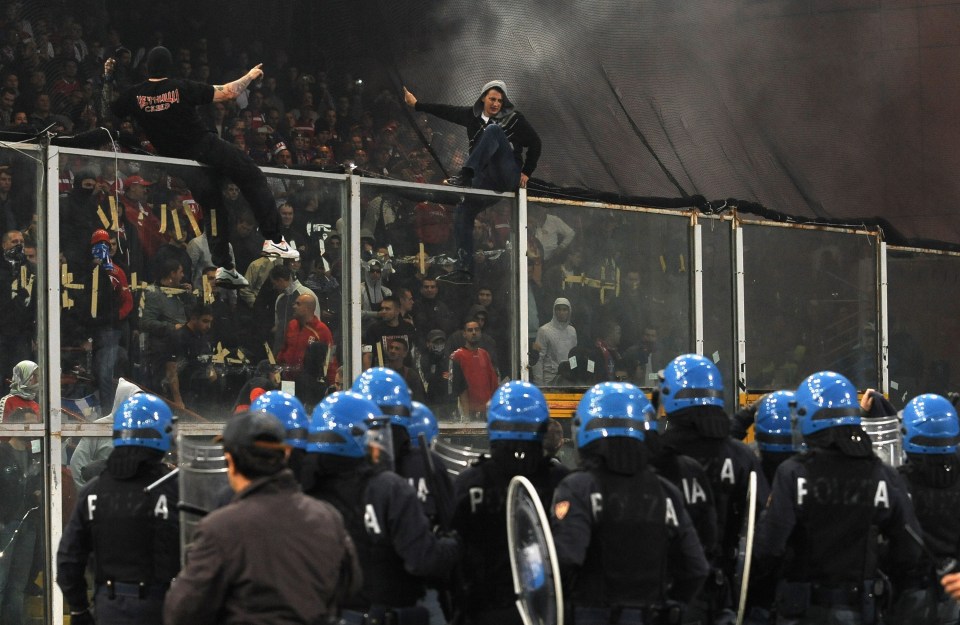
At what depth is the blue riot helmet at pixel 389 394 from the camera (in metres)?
6.20

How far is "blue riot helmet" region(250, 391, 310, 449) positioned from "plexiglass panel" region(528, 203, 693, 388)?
209 inches

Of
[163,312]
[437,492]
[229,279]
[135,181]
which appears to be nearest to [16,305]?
[163,312]

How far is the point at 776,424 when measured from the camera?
7.19 meters

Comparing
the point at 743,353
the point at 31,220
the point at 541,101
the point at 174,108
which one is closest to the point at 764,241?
the point at 743,353

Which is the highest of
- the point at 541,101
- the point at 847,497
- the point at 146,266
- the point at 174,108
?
the point at 541,101

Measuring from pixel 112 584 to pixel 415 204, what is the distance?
5056mm

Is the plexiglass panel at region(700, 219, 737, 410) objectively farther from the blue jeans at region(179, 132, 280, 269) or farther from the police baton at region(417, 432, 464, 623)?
the police baton at region(417, 432, 464, 623)

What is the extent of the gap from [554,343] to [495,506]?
18.4 ft

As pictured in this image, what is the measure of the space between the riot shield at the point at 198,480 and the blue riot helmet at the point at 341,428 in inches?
23.3

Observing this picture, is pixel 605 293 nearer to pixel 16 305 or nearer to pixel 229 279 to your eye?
pixel 229 279

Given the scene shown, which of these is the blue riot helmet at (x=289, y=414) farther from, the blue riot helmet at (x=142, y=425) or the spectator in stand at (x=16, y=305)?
the spectator in stand at (x=16, y=305)

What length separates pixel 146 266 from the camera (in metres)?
9.34

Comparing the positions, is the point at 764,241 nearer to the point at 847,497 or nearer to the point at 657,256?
the point at 657,256

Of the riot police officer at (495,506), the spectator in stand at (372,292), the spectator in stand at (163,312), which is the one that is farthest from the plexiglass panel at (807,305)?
the riot police officer at (495,506)
